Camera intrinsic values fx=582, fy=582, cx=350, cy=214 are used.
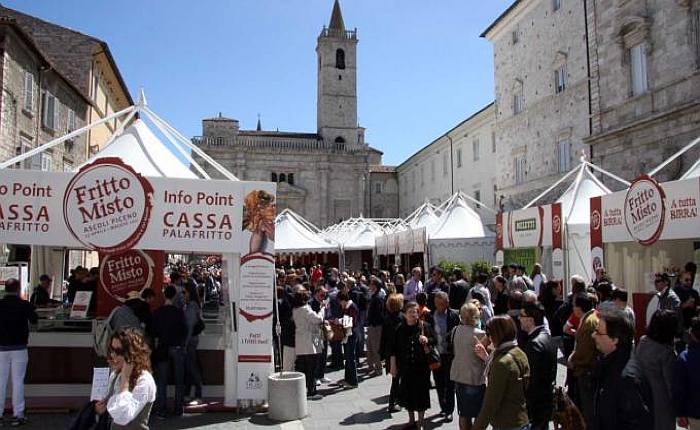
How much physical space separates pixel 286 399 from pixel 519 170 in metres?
23.1

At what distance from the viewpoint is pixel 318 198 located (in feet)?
193

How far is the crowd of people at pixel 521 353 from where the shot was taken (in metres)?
3.92

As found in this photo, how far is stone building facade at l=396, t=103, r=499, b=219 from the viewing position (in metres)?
36.1

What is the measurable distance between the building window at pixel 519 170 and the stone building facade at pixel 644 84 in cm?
770

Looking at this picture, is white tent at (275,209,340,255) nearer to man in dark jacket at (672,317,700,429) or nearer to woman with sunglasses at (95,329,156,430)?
woman with sunglasses at (95,329,156,430)

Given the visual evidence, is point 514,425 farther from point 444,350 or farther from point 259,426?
point 259,426

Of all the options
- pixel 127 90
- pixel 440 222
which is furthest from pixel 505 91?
pixel 127 90

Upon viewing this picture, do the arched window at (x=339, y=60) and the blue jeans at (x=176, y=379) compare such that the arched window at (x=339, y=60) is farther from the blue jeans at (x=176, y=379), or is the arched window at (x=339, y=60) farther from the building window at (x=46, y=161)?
the blue jeans at (x=176, y=379)

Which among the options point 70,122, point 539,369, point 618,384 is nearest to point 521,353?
point 539,369

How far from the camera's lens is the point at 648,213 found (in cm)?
1012

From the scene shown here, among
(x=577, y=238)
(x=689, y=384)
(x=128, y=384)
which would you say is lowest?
(x=689, y=384)

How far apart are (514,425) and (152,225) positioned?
17.4 feet

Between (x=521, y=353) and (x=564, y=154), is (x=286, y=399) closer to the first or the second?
(x=521, y=353)

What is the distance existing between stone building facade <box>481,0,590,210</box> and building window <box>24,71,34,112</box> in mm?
18530
